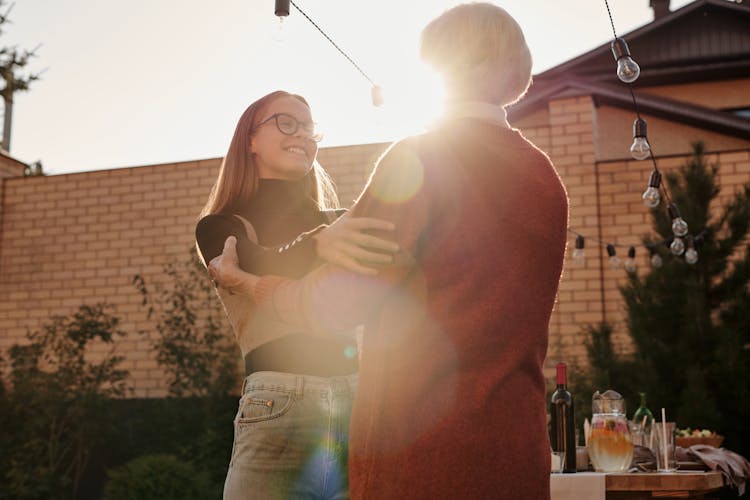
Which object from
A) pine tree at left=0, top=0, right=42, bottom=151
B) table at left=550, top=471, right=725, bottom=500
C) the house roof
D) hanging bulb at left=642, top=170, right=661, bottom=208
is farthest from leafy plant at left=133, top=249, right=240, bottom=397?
table at left=550, top=471, right=725, bottom=500

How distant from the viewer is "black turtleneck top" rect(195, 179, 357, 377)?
1383 millimetres

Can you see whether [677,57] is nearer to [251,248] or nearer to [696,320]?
[696,320]

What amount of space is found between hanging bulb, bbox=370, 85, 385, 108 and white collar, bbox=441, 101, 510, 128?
10.4 feet

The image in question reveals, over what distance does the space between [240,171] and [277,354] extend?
438 millimetres

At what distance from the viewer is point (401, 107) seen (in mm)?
4590

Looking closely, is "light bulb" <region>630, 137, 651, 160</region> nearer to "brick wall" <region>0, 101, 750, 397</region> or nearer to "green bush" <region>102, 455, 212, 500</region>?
"brick wall" <region>0, 101, 750, 397</region>

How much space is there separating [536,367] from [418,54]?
0.51 m

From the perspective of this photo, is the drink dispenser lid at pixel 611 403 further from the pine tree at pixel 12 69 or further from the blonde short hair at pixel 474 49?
the pine tree at pixel 12 69

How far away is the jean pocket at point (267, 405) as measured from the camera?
67.8 inches

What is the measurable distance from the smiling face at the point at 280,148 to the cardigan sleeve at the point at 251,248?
25 cm

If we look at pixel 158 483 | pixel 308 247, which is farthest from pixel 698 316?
pixel 308 247

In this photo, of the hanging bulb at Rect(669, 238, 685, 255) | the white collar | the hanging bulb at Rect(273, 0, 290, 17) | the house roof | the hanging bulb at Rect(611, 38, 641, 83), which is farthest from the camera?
the house roof

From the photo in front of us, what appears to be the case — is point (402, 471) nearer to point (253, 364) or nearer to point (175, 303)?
point (253, 364)

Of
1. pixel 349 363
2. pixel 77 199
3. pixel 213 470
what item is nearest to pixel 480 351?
pixel 349 363
